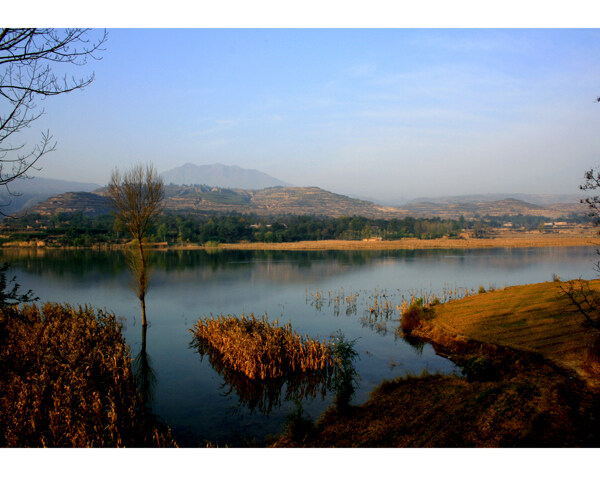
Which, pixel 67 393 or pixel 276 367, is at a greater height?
pixel 67 393

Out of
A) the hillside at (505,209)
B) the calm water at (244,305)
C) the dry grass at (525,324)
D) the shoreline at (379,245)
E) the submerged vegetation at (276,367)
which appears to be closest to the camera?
the calm water at (244,305)

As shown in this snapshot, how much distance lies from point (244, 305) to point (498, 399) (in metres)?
15.3

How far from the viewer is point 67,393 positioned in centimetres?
734

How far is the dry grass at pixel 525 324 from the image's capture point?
9.58m

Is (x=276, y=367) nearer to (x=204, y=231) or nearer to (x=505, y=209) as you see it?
(x=204, y=231)

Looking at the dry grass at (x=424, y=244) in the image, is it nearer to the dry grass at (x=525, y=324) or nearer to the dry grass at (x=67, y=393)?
the dry grass at (x=525, y=324)

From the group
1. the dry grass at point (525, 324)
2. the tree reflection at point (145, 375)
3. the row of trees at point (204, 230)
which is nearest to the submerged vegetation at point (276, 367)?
the tree reflection at point (145, 375)

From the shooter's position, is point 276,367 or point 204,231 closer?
point 276,367

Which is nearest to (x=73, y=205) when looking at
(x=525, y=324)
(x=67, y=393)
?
(x=67, y=393)

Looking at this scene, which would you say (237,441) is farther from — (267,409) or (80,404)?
(80,404)

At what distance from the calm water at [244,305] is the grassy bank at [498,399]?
43.3 inches

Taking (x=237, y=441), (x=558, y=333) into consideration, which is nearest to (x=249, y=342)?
(x=237, y=441)

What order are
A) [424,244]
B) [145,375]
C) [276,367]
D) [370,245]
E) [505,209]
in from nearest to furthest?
[276,367]
[145,375]
[424,244]
[370,245]
[505,209]

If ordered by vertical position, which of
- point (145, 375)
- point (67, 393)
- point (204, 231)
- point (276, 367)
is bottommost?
point (145, 375)
